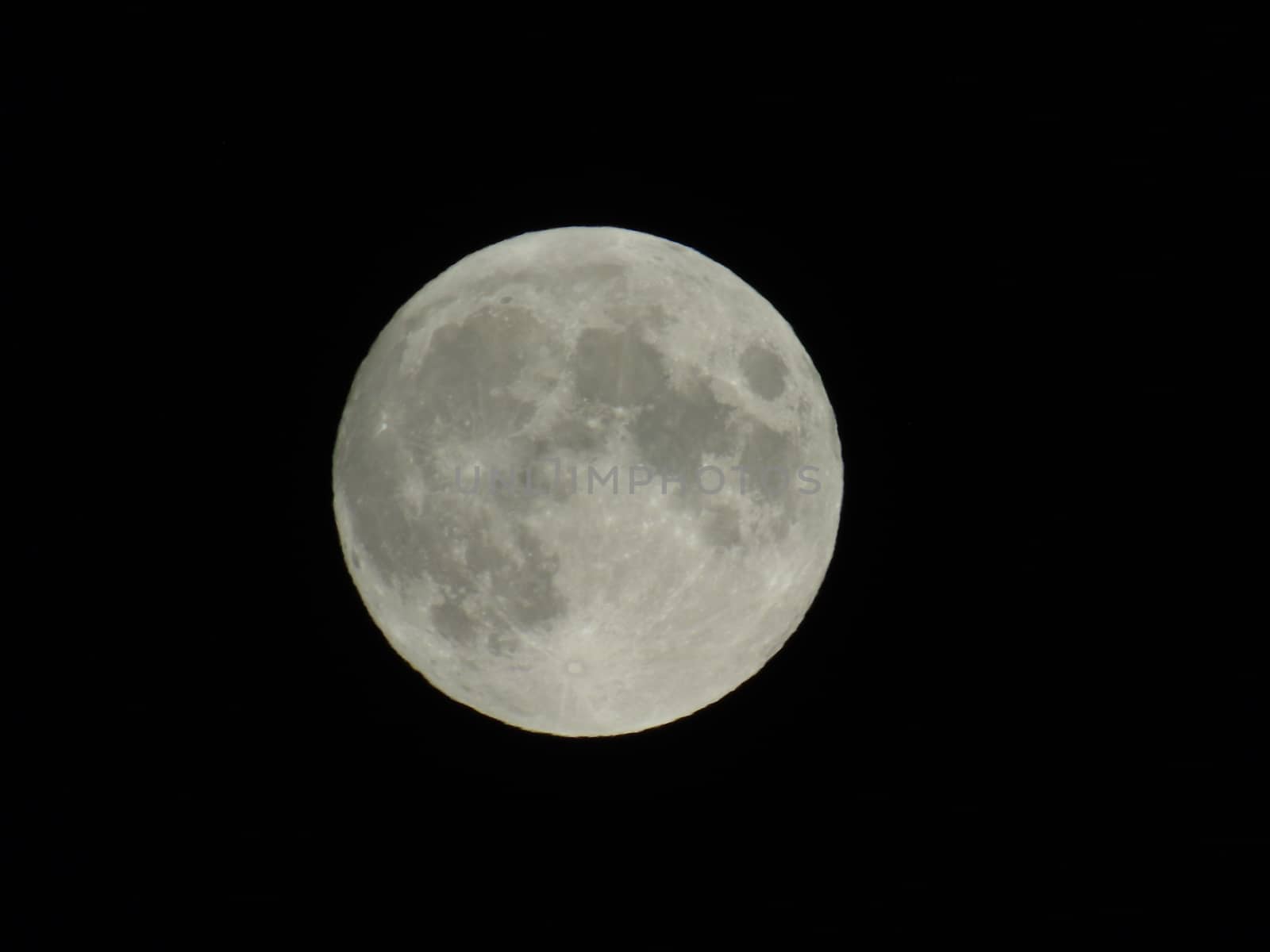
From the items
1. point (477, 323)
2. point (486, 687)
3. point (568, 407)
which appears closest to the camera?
point (568, 407)

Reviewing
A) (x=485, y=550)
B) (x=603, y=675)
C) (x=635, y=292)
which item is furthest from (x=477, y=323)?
(x=603, y=675)

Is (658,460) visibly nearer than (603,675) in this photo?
Yes

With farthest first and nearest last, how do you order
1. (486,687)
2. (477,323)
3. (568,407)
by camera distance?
(486,687) < (477,323) < (568,407)

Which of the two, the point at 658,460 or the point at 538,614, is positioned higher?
the point at 658,460

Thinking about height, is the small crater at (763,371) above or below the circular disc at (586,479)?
above

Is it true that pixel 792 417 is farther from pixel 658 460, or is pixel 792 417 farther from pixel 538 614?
pixel 538 614

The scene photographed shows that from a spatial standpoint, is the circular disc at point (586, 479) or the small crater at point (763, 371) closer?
the circular disc at point (586, 479)

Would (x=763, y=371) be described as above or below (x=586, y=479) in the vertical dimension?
above

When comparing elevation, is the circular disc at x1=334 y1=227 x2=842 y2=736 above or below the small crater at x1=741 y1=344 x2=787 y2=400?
below

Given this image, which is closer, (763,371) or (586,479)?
(586,479)

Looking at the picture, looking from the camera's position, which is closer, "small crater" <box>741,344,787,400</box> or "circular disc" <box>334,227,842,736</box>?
"circular disc" <box>334,227,842,736</box>

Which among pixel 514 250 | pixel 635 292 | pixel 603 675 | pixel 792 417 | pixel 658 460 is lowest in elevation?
pixel 603 675
